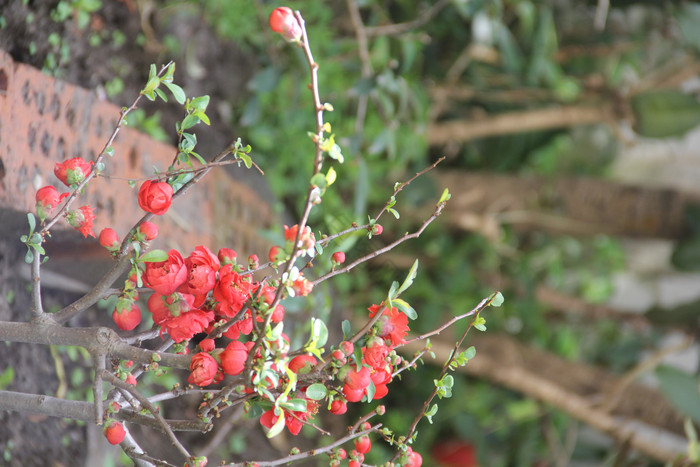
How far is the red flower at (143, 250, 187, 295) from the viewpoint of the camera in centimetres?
41

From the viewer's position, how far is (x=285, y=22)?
1.23ft

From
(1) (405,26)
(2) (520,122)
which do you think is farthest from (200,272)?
(2) (520,122)

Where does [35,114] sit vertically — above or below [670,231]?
above

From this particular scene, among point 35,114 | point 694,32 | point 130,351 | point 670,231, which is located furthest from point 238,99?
point 670,231

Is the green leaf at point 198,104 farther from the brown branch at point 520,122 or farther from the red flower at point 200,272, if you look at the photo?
the brown branch at point 520,122

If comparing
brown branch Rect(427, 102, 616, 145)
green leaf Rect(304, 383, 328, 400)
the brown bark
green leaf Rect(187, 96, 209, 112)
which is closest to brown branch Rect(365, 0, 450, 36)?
brown branch Rect(427, 102, 616, 145)

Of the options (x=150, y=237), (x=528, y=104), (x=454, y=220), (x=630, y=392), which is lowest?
(x=630, y=392)

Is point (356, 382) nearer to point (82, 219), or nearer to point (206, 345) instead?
A: point (206, 345)

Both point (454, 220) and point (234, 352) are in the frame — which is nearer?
point (234, 352)

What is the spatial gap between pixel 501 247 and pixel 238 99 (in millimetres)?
890

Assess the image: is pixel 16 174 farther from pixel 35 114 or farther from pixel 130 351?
pixel 130 351

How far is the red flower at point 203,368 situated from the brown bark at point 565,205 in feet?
3.52

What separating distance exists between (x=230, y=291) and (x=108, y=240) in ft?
0.34

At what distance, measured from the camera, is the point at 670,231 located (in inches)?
52.1
